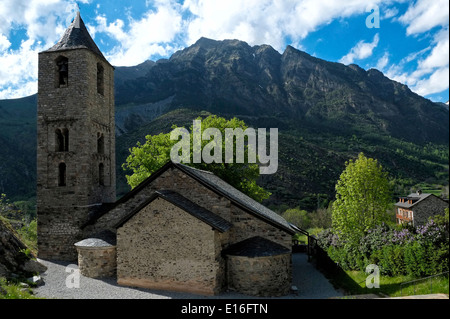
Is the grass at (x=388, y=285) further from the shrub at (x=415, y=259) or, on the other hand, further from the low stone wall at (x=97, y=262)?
the low stone wall at (x=97, y=262)

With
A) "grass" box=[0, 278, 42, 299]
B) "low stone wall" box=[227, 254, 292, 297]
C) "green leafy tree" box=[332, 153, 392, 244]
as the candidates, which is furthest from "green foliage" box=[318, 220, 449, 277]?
"grass" box=[0, 278, 42, 299]

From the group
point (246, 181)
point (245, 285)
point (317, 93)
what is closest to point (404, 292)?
point (245, 285)

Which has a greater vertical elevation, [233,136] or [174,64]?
[174,64]

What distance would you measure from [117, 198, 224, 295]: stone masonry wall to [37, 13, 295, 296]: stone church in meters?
0.04

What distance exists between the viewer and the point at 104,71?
20250mm

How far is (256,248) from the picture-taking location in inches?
527

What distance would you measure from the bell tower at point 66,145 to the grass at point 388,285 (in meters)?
Result: 14.8

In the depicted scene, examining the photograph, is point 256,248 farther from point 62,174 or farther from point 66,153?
point 62,174

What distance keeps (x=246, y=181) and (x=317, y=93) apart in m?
99.4

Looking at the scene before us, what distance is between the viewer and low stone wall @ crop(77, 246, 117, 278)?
14758 mm

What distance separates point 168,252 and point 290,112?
103378 millimetres

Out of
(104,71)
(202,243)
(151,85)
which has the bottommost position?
(202,243)

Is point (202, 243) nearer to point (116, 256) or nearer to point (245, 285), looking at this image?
point (245, 285)
